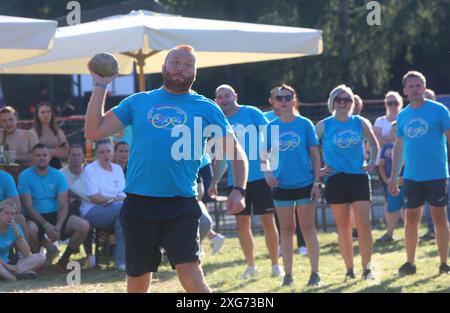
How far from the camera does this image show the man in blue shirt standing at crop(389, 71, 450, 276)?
8.20 metres

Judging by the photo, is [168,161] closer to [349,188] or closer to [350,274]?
[349,188]

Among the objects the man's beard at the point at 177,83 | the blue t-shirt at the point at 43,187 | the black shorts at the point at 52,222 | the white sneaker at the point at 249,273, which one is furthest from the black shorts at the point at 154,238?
the blue t-shirt at the point at 43,187

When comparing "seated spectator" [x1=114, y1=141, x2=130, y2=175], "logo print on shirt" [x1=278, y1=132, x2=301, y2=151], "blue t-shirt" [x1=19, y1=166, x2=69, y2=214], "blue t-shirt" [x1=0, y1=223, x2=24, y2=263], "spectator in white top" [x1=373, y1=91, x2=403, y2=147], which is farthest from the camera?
"spectator in white top" [x1=373, y1=91, x2=403, y2=147]

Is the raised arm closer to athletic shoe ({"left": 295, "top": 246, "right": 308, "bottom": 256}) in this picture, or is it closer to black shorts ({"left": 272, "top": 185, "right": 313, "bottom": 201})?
black shorts ({"left": 272, "top": 185, "right": 313, "bottom": 201})

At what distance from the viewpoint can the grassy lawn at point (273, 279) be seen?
784 cm

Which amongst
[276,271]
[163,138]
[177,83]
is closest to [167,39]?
[276,271]

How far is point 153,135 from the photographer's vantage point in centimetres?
507

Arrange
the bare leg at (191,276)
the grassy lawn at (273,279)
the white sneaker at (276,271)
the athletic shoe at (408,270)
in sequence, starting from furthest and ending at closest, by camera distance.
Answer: the white sneaker at (276,271) < the athletic shoe at (408,270) < the grassy lawn at (273,279) < the bare leg at (191,276)

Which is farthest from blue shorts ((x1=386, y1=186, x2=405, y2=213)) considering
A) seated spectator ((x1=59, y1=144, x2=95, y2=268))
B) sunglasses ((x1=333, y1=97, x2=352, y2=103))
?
seated spectator ((x1=59, y1=144, x2=95, y2=268))

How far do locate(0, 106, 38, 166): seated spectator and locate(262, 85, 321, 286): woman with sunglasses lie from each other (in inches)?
131

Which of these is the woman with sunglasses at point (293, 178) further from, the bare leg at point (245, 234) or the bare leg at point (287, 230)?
the bare leg at point (245, 234)

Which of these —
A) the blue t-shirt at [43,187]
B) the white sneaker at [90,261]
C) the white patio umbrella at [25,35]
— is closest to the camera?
the white patio umbrella at [25,35]

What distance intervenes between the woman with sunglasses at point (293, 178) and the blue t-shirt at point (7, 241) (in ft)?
9.10
